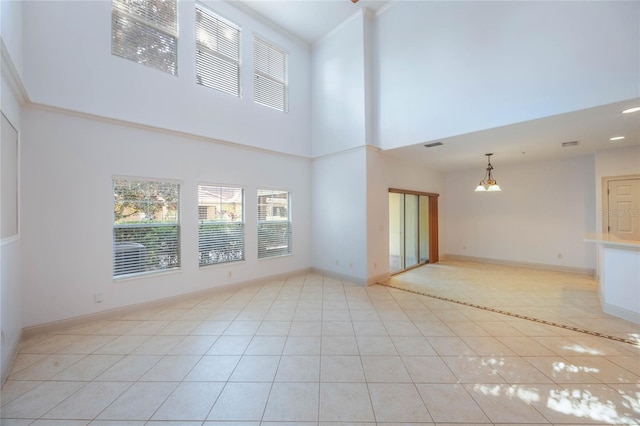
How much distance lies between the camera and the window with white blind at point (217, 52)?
4508 mm

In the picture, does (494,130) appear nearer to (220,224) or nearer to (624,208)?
(624,208)

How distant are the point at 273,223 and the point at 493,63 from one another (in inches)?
187

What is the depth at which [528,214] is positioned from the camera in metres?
6.44

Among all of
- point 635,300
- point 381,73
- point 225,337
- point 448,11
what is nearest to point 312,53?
point 381,73

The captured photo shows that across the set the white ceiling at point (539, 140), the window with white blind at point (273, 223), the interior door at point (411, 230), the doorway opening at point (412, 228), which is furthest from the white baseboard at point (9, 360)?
the interior door at point (411, 230)

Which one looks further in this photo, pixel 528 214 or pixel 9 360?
pixel 528 214

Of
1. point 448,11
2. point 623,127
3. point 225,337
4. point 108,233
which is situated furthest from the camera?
point 448,11

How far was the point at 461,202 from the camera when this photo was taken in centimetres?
757

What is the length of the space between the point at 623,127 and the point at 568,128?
0.75 meters

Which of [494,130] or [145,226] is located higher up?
[494,130]

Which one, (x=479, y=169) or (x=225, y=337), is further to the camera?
(x=479, y=169)

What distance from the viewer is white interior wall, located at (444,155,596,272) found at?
18.8 ft

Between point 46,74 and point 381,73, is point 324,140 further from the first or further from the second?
point 46,74

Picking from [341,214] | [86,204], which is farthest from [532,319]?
[86,204]
